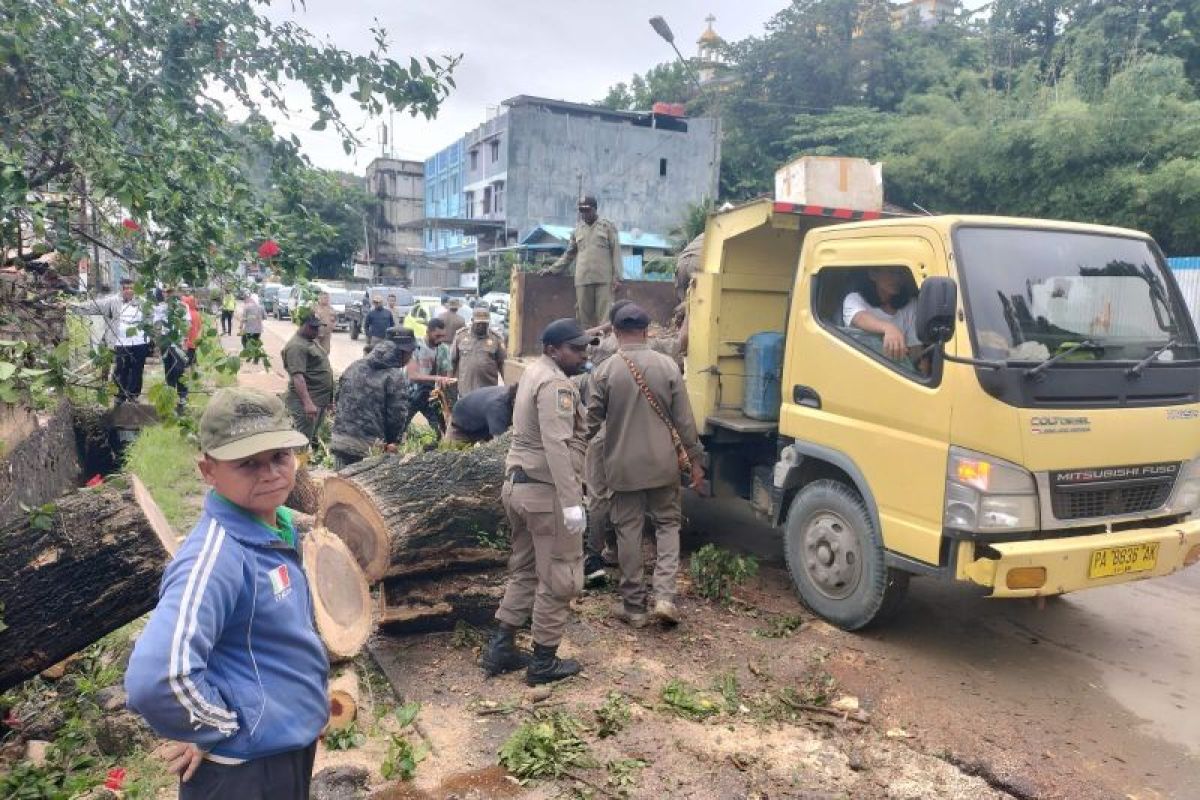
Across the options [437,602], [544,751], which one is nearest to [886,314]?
[544,751]

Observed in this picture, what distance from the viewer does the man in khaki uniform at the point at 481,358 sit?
829 cm

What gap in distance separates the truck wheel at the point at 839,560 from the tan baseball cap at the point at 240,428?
3.32 meters

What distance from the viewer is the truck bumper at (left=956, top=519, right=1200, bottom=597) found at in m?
3.85

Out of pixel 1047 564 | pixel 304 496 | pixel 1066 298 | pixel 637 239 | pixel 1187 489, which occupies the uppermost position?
pixel 637 239

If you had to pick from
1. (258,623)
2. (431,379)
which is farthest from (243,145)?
(431,379)

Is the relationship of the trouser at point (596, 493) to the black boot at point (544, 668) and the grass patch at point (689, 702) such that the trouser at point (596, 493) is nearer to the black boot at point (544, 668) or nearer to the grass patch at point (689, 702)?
the black boot at point (544, 668)

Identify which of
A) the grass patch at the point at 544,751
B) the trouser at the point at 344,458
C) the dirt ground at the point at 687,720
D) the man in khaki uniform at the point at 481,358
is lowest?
the dirt ground at the point at 687,720

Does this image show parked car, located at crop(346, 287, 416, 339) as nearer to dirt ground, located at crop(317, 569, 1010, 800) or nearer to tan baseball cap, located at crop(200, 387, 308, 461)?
dirt ground, located at crop(317, 569, 1010, 800)

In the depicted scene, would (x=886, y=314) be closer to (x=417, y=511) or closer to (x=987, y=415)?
(x=987, y=415)

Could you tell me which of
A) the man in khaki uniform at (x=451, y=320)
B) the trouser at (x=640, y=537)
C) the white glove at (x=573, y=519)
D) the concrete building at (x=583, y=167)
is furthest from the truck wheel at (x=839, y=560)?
the concrete building at (x=583, y=167)

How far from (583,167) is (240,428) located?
36.8 metres

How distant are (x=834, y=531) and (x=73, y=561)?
3.69 m

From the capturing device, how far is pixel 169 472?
308 inches

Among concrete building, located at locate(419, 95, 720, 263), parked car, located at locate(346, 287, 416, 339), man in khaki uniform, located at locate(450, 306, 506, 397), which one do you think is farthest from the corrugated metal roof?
man in khaki uniform, located at locate(450, 306, 506, 397)
